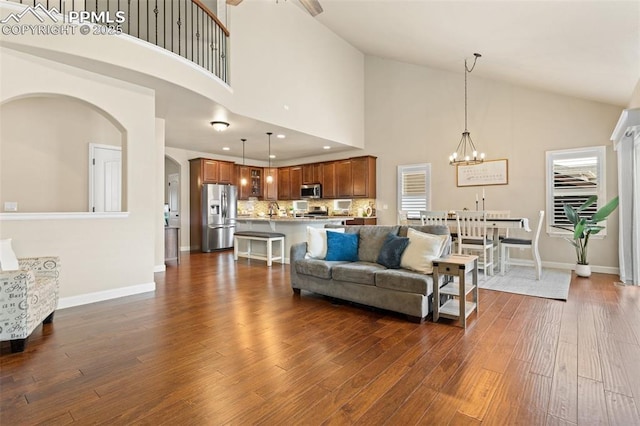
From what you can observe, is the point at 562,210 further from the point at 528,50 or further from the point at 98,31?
the point at 98,31

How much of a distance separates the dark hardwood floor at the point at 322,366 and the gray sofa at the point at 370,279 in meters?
0.16

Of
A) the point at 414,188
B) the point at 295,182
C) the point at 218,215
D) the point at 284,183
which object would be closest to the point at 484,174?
the point at 414,188

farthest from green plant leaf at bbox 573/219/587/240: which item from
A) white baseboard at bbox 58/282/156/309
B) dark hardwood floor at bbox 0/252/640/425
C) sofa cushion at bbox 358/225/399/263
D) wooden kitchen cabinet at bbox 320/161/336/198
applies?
white baseboard at bbox 58/282/156/309

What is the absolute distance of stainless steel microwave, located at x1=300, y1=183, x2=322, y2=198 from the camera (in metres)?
8.94

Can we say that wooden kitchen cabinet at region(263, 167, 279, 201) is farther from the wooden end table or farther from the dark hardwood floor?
the wooden end table

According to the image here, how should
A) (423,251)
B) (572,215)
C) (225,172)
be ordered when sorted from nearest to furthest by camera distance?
(423,251)
(572,215)
(225,172)

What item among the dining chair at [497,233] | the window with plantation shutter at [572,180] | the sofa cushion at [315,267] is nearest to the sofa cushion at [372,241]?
the sofa cushion at [315,267]

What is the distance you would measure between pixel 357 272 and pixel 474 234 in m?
2.60

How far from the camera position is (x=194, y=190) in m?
8.35

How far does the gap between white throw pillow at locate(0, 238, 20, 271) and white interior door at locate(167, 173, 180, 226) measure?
5672 mm

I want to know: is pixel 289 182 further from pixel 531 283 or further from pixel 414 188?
pixel 531 283

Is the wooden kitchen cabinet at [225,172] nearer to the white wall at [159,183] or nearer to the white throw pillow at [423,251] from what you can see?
the white wall at [159,183]

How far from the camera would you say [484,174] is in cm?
642

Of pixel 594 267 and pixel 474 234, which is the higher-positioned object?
pixel 474 234
